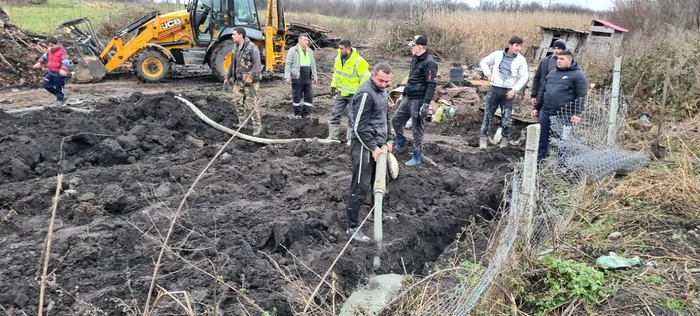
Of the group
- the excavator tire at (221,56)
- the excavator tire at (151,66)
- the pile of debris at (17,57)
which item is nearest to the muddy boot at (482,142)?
the excavator tire at (221,56)

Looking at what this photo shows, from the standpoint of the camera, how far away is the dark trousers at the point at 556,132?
22.6 feet

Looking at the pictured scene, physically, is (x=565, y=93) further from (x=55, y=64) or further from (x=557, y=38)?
(x=557, y=38)

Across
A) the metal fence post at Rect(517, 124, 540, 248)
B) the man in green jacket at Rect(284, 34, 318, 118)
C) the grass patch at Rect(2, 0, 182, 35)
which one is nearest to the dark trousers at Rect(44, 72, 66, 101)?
the man in green jacket at Rect(284, 34, 318, 118)

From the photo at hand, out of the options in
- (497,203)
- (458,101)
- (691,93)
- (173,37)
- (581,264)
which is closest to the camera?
(581,264)

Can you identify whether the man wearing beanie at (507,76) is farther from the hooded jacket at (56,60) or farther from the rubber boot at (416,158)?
the hooded jacket at (56,60)

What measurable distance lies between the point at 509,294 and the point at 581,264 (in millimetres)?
746

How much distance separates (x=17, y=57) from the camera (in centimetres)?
1486

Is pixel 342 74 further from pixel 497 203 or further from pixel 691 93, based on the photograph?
pixel 691 93

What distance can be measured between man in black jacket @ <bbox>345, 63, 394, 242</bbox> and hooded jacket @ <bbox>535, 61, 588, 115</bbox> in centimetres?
285

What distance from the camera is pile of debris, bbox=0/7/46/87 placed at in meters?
14.1

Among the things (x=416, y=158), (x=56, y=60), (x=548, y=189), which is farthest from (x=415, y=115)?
(x=56, y=60)

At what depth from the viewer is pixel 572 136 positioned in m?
7.02

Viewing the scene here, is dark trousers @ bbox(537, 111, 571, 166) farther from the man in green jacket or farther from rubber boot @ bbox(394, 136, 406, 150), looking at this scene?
the man in green jacket

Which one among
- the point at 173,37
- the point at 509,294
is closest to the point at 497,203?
the point at 509,294
